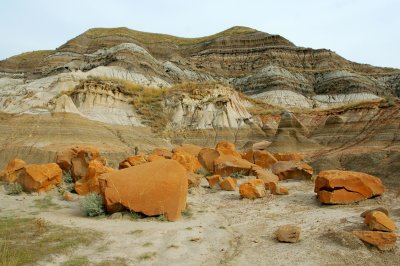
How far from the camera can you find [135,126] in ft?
127

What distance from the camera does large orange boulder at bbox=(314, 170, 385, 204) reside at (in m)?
11.3

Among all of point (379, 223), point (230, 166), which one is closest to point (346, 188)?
point (379, 223)

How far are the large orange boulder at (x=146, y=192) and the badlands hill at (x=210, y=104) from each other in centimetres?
857

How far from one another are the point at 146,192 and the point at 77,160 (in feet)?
24.6

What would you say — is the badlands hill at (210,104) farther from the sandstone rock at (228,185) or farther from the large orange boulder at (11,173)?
the large orange boulder at (11,173)

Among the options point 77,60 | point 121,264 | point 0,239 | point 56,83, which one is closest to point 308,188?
point 121,264

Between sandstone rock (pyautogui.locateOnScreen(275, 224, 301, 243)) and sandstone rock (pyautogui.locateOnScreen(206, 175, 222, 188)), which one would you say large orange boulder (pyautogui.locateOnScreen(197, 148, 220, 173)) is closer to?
sandstone rock (pyautogui.locateOnScreen(206, 175, 222, 188))

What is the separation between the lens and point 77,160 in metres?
16.8

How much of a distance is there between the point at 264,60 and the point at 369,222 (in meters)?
84.4

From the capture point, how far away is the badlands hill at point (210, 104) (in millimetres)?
26109

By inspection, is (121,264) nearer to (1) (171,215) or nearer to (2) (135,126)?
(1) (171,215)

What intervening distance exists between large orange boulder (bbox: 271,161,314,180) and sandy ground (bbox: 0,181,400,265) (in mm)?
4223

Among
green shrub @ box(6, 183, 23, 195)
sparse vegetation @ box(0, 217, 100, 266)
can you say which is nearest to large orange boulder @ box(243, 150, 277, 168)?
green shrub @ box(6, 183, 23, 195)

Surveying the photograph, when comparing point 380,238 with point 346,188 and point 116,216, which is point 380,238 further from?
point 116,216
